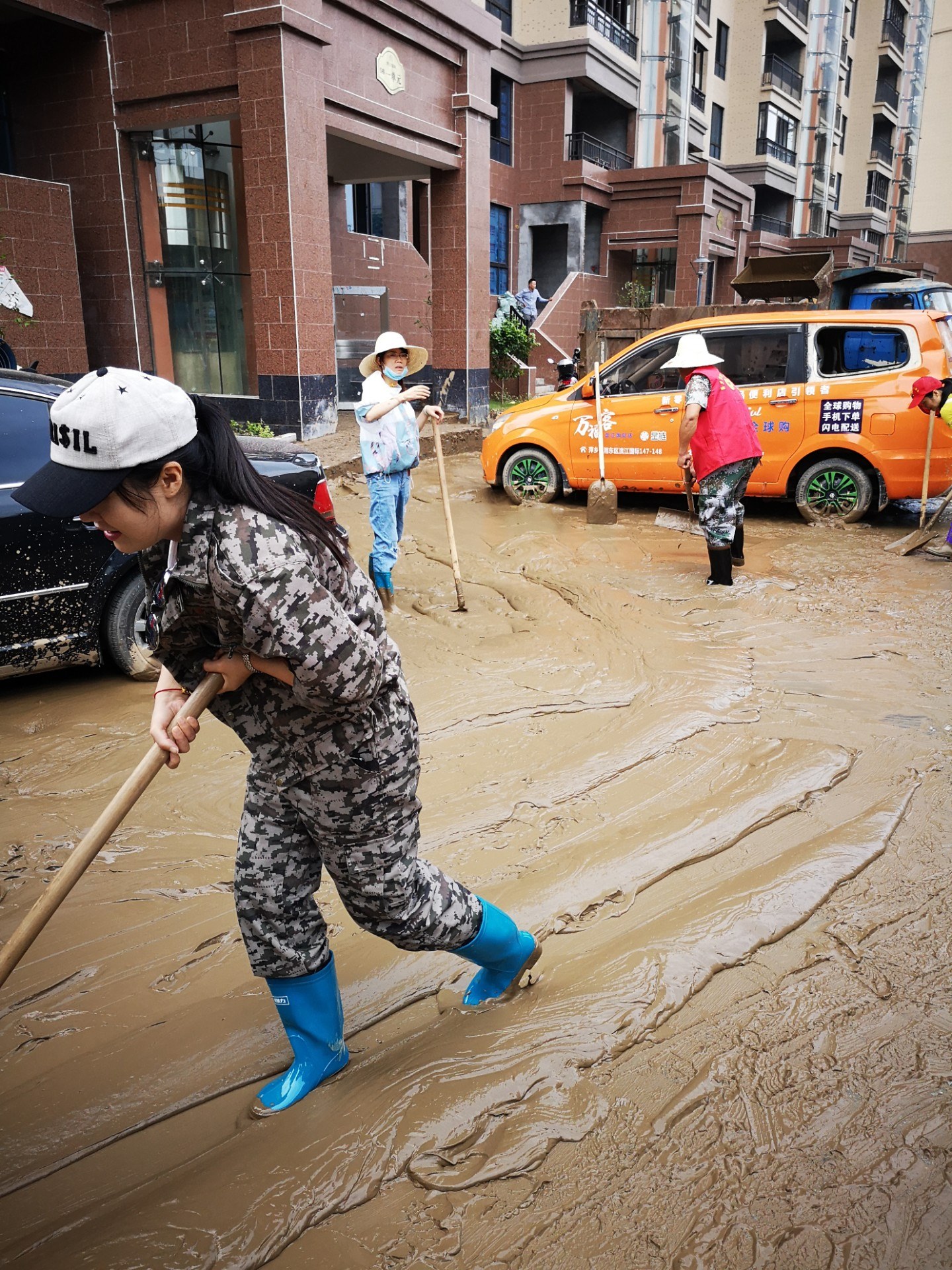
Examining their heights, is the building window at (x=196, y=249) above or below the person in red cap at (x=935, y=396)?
above

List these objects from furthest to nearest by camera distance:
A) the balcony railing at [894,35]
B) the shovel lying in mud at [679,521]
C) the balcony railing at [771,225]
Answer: the balcony railing at [894,35]
the balcony railing at [771,225]
the shovel lying in mud at [679,521]

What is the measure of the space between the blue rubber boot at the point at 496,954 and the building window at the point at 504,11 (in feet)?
79.2

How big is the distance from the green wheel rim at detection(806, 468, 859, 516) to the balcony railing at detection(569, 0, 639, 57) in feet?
61.2

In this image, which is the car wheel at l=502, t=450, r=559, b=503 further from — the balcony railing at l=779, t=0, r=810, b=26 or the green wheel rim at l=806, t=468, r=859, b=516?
the balcony railing at l=779, t=0, r=810, b=26

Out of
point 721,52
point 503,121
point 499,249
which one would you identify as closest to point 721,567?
point 499,249

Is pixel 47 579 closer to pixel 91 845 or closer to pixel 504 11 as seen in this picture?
pixel 91 845

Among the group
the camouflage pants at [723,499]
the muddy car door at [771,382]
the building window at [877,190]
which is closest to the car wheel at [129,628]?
the camouflage pants at [723,499]

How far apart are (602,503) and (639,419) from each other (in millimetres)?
928

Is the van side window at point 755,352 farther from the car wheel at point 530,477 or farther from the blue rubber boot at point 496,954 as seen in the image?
the blue rubber boot at point 496,954

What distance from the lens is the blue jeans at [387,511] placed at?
5938mm

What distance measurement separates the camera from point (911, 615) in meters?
6.04

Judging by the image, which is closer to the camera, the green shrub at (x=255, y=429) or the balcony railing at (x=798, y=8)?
the green shrub at (x=255, y=429)

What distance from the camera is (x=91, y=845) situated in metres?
1.92

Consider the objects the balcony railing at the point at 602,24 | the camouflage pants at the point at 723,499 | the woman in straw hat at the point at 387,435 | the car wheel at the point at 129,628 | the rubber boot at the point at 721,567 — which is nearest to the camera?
the car wheel at the point at 129,628
